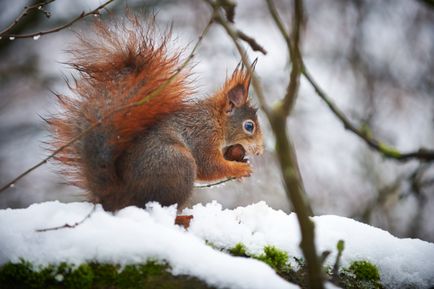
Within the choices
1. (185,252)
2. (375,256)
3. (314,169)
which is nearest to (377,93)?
(314,169)

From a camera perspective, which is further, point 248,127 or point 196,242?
point 248,127

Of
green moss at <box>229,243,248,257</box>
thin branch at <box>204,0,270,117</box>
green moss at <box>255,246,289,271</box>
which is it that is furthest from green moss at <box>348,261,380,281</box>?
thin branch at <box>204,0,270,117</box>

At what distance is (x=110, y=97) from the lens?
73.8 inches

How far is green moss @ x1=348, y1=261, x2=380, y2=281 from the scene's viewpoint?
6.08 ft

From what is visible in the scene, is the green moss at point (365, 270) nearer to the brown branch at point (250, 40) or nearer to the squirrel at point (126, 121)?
the squirrel at point (126, 121)

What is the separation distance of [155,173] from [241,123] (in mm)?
769

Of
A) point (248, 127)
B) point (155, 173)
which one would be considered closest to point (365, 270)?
point (155, 173)

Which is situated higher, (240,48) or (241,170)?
(241,170)

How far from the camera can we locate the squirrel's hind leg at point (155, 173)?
1.87 m

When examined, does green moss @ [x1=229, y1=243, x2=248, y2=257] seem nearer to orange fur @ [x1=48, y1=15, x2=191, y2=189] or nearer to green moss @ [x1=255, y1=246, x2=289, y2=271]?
green moss @ [x1=255, y1=246, x2=289, y2=271]

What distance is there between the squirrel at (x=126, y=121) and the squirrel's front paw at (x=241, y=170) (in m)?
0.26

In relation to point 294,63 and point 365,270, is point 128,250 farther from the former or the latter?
point 365,270

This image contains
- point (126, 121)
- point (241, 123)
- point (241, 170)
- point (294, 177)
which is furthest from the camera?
point (241, 123)

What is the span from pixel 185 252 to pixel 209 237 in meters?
0.29
